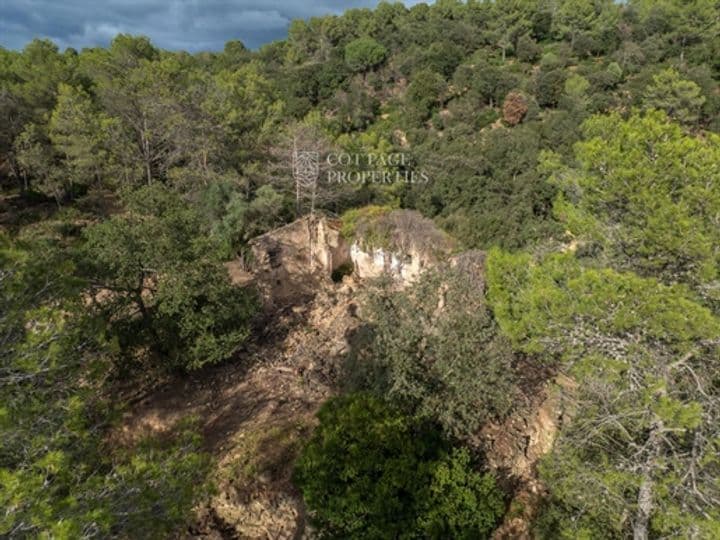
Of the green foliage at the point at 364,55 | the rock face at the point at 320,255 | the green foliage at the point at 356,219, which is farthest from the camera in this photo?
the green foliage at the point at 364,55

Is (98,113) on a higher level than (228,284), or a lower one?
higher

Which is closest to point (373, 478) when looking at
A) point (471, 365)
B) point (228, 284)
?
point (471, 365)

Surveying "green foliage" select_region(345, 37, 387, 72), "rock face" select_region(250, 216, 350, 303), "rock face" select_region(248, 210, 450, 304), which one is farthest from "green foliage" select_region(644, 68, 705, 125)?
"green foliage" select_region(345, 37, 387, 72)

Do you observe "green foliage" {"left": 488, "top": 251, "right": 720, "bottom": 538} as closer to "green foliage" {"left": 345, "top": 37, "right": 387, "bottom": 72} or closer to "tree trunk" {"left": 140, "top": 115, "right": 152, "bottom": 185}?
"tree trunk" {"left": 140, "top": 115, "right": 152, "bottom": 185}

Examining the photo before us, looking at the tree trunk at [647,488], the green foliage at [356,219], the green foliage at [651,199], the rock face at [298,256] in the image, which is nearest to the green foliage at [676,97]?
the green foliage at [356,219]

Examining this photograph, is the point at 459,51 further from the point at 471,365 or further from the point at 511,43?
the point at 471,365

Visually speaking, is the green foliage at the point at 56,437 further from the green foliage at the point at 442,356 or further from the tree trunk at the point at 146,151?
the tree trunk at the point at 146,151
